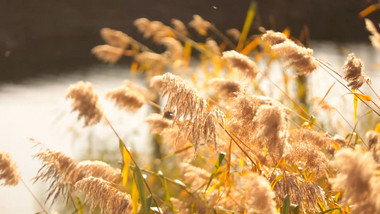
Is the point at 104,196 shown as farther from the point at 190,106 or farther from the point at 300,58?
the point at 300,58

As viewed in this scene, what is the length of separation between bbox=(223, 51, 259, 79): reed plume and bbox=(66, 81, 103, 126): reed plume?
17.1 inches

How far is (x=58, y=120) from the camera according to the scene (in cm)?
523

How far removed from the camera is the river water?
4.04 metres

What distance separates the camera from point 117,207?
1.56 meters

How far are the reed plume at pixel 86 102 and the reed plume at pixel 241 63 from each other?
435 millimetres

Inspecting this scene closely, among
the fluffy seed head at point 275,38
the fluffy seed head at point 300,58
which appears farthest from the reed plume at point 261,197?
the fluffy seed head at point 275,38

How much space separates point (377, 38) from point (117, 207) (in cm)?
82

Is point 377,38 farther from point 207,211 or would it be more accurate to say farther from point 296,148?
point 207,211

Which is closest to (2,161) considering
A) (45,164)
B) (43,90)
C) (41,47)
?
(45,164)

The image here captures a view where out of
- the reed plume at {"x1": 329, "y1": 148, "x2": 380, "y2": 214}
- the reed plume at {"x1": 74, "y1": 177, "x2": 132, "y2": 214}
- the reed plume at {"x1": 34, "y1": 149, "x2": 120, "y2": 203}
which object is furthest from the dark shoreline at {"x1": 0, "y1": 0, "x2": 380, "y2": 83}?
the reed plume at {"x1": 329, "y1": 148, "x2": 380, "y2": 214}

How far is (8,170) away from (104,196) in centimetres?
39

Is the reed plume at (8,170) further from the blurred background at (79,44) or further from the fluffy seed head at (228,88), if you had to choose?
the blurred background at (79,44)

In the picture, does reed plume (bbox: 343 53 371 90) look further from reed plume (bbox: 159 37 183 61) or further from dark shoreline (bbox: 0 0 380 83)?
dark shoreline (bbox: 0 0 380 83)

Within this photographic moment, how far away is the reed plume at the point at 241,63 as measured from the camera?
1.84m
